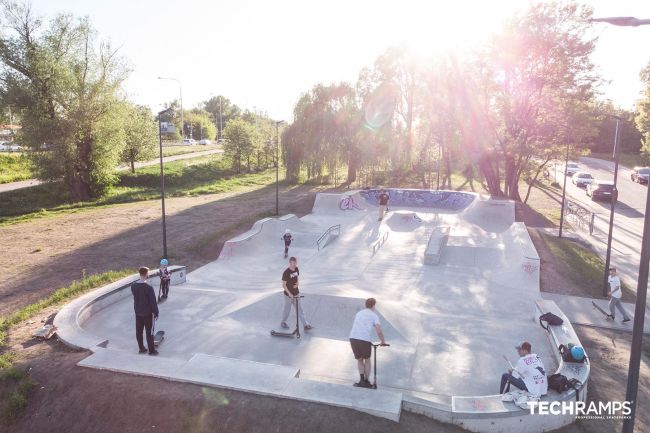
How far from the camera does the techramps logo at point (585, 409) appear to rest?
6.18m

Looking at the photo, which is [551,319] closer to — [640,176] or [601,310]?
[601,310]

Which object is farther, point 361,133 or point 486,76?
point 361,133

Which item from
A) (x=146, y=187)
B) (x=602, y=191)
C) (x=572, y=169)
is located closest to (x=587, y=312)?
(x=602, y=191)

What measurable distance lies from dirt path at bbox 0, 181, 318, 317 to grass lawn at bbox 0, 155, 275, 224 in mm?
4929

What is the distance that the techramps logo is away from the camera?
618 cm

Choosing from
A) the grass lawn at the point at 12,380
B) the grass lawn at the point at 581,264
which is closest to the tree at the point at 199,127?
the grass lawn at the point at 581,264

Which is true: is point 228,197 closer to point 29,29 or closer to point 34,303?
point 29,29

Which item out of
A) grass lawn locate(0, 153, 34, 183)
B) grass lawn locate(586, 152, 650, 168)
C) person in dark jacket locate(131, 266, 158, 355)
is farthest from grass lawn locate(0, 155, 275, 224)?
grass lawn locate(586, 152, 650, 168)

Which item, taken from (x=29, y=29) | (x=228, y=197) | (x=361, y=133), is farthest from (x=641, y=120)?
(x=29, y=29)

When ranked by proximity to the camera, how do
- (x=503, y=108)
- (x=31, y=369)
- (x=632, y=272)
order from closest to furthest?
(x=31, y=369) < (x=632, y=272) < (x=503, y=108)

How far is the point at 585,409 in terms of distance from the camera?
7.06 metres

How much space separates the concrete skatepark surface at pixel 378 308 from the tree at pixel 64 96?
2034 centimetres

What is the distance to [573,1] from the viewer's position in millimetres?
24125

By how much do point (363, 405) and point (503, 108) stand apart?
2528 cm
